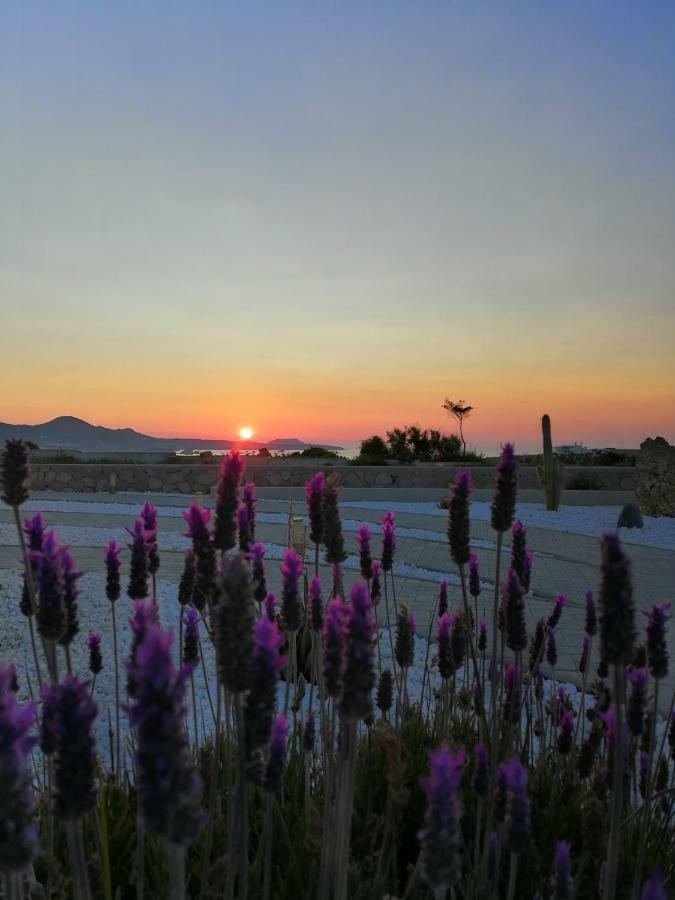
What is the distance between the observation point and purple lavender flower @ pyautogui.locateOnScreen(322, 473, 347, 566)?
192cm

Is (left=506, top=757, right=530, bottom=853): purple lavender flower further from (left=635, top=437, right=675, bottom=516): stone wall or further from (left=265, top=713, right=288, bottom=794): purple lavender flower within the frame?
(left=635, top=437, right=675, bottom=516): stone wall

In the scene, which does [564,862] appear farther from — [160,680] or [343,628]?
[160,680]

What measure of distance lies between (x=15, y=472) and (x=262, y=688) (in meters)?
0.87

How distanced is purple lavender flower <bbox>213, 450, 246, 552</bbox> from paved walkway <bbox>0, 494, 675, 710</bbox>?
167 inches

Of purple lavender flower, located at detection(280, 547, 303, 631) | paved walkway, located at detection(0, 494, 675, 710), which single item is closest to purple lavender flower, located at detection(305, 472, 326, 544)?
purple lavender flower, located at detection(280, 547, 303, 631)

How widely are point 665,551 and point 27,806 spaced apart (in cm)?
1109

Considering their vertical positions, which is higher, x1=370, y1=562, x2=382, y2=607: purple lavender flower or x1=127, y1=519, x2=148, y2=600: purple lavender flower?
x1=127, y1=519, x2=148, y2=600: purple lavender flower

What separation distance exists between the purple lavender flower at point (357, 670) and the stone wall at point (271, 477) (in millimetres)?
17079

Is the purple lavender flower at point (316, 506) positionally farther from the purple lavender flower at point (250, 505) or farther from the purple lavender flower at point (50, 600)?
the purple lavender flower at point (50, 600)

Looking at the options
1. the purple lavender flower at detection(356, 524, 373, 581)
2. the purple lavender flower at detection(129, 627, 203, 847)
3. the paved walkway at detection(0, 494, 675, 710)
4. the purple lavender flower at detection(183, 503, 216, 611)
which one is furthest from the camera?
the paved walkway at detection(0, 494, 675, 710)

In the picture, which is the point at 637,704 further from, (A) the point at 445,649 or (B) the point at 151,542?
(B) the point at 151,542

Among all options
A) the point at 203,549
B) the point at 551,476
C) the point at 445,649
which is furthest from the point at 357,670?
the point at 551,476

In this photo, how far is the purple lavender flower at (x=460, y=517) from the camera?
5.86 ft

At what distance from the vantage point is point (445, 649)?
2.26 metres
